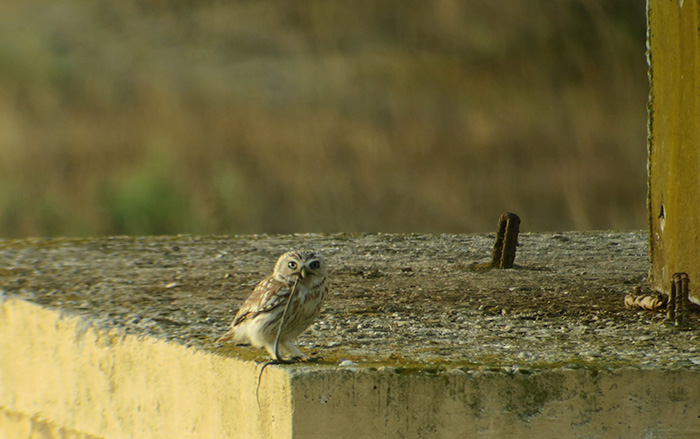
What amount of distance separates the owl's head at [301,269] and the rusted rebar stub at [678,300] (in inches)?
49.0

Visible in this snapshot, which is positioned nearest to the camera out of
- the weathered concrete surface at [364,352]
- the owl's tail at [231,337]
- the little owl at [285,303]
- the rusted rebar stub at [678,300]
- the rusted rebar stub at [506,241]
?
the weathered concrete surface at [364,352]

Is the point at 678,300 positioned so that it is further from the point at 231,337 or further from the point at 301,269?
the point at 231,337

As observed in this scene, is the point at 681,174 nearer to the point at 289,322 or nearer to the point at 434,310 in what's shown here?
the point at 434,310

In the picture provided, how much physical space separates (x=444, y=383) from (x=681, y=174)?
137 cm

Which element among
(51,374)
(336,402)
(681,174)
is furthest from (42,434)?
(681,174)

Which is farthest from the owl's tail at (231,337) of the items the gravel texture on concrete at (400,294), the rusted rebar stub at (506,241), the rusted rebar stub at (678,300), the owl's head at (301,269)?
the rusted rebar stub at (506,241)

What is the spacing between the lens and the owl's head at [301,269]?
2795mm

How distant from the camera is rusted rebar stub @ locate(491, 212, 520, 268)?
4391 millimetres

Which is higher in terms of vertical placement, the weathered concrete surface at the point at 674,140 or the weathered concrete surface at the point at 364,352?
the weathered concrete surface at the point at 674,140

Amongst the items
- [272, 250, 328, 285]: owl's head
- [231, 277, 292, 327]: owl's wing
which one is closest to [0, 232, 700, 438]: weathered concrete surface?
[231, 277, 292, 327]: owl's wing

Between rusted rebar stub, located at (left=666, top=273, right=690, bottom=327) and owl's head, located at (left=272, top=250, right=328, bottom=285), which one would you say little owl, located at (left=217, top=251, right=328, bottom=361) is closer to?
owl's head, located at (left=272, top=250, right=328, bottom=285)

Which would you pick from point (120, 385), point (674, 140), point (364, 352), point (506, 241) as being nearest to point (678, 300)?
point (674, 140)

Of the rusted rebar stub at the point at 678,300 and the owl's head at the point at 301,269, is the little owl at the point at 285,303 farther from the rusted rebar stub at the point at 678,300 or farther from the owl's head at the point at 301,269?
the rusted rebar stub at the point at 678,300

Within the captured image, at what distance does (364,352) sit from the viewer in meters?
2.94
